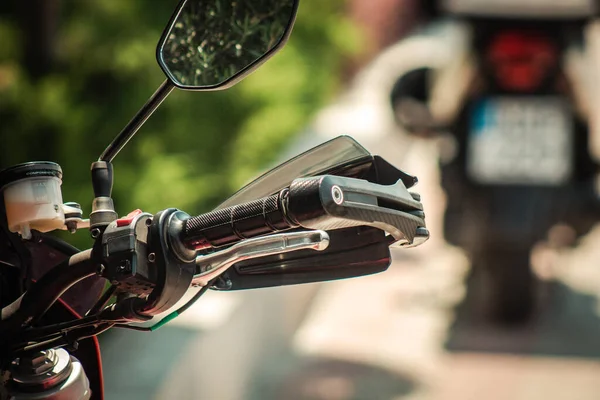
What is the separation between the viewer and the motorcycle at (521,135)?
15.2ft

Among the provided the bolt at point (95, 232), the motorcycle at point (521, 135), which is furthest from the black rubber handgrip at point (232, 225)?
the motorcycle at point (521, 135)

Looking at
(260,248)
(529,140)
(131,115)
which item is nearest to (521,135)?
(529,140)

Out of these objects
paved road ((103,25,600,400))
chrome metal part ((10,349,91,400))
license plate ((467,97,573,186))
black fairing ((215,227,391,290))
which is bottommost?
paved road ((103,25,600,400))

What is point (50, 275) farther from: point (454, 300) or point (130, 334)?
point (454, 300)

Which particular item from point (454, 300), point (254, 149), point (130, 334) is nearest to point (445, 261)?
point (454, 300)

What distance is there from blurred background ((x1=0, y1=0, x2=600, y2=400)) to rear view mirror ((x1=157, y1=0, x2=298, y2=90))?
2.24 metres

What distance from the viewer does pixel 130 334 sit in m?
4.14

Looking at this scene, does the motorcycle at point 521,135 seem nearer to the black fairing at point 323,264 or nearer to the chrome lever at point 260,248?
the black fairing at point 323,264

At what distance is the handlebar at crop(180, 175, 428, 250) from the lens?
3.66ft

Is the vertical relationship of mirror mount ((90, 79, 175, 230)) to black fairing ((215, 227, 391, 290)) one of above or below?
above

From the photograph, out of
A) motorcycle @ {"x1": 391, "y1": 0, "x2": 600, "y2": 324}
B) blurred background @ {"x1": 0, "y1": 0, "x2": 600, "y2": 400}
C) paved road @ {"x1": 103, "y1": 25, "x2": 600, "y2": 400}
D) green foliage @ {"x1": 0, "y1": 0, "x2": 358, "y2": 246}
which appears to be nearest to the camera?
paved road @ {"x1": 103, "y1": 25, "x2": 600, "y2": 400}

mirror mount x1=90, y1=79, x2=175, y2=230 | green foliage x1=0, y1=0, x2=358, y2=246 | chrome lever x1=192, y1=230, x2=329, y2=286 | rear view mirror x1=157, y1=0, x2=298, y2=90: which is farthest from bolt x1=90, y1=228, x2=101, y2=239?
green foliage x1=0, y1=0, x2=358, y2=246

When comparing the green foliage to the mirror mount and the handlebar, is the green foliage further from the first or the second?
the handlebar

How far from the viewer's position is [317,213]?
3.64 feet
